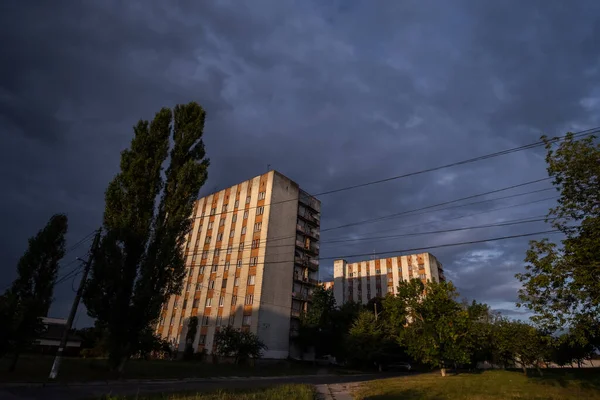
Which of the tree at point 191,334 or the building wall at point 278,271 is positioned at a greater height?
the building wall at point 278,271

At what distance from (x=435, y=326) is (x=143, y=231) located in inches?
1167

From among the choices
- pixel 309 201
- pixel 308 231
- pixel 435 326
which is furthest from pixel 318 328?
pixel 435 326

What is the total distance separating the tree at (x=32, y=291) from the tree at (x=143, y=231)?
3.22m

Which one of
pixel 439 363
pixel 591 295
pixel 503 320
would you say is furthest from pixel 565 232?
pixel 503 320

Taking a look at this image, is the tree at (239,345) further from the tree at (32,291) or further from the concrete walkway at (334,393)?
the concrete walkway at (334,393)

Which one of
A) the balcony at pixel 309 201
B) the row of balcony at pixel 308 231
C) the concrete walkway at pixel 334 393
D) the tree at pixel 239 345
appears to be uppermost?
the balcony at pixel 309 201

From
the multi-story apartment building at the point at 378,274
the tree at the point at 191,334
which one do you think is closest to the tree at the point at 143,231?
the tree at the point at 191,334

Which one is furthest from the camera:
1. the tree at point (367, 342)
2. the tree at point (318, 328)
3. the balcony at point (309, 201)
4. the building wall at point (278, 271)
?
the balcony at point (309, 201)

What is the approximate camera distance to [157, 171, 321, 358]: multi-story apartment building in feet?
186

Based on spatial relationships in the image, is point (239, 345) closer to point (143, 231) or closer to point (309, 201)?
point (143, 231)

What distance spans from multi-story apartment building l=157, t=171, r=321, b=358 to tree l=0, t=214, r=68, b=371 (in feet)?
107

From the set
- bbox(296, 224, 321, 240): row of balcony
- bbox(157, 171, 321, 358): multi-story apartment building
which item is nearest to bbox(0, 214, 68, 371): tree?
bbox(157, 171, 321, 358): multi-story apartment building

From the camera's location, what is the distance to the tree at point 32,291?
2158cm

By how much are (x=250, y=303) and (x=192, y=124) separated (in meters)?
34.4
